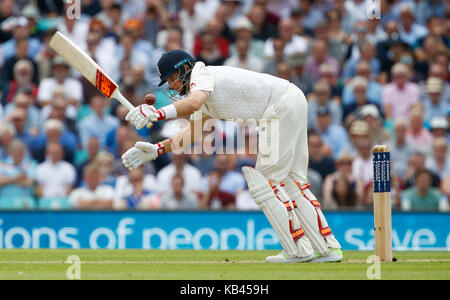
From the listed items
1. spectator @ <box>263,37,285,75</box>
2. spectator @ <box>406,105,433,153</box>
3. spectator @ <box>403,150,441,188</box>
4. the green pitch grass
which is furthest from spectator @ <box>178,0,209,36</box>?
the green pitch grass

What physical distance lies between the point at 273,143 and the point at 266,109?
12.0 inches

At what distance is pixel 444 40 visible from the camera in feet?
47.0

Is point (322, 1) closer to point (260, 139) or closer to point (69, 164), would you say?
point (69, 164)

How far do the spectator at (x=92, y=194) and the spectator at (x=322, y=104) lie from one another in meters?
3.10

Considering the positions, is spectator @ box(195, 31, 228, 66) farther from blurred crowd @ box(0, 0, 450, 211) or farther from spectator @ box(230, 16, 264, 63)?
spectator @ box(230, 16, 264, 63)

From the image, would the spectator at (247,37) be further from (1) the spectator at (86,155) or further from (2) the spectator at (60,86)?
(1) the spectator at (86,155)

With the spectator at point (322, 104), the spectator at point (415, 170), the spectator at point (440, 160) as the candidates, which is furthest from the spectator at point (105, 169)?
the spectator at point (440, 160)

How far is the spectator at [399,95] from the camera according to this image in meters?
13.1

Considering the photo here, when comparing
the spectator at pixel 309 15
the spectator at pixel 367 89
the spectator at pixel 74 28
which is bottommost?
the spectator at pixel 367 89

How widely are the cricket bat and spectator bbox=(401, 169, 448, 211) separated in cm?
492

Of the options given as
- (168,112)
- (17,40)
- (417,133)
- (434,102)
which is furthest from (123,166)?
(168,112)

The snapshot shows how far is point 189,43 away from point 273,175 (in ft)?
22.9

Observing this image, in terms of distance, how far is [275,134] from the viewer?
24.6 feet

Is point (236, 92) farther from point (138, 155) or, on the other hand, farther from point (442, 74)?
point (442, 74)
